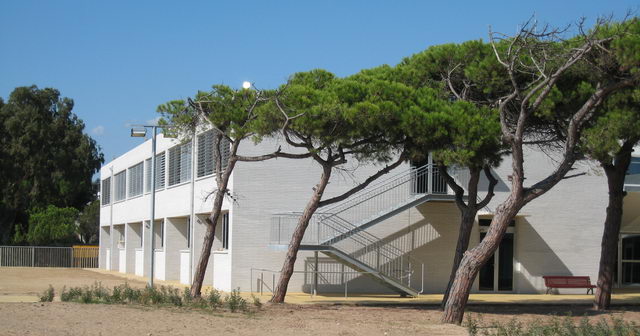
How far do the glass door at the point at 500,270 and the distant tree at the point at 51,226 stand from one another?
42130 mm

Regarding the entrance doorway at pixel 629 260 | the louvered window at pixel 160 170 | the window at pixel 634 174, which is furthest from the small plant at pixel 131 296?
the entrance doorway at pixel 629 260

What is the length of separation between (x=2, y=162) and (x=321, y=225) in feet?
152

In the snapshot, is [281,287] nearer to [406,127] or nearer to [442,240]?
[406,127]

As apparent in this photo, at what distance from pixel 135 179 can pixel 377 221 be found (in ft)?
76.6

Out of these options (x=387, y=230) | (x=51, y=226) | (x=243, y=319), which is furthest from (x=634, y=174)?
(x=51, y=226)

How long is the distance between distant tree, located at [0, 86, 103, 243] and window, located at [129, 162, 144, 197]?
77.4 ft

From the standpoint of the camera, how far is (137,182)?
1815 inches

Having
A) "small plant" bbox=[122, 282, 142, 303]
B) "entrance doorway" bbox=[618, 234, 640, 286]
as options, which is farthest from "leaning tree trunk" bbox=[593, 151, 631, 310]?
"small plant" bbox=[122, 282, 142, 303]

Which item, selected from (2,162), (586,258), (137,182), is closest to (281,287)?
(586,258)

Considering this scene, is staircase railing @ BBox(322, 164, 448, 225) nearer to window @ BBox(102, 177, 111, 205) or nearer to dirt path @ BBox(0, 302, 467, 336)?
dirt path @ BBox(0, 302, 467, 336)

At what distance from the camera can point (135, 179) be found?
153 ft

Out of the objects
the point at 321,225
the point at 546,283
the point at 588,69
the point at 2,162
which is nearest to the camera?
the point at 588,69

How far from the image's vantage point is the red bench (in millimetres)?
29859

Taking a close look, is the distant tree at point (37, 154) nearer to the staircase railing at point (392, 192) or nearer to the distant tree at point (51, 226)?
the distant tree at point (51, 226)
